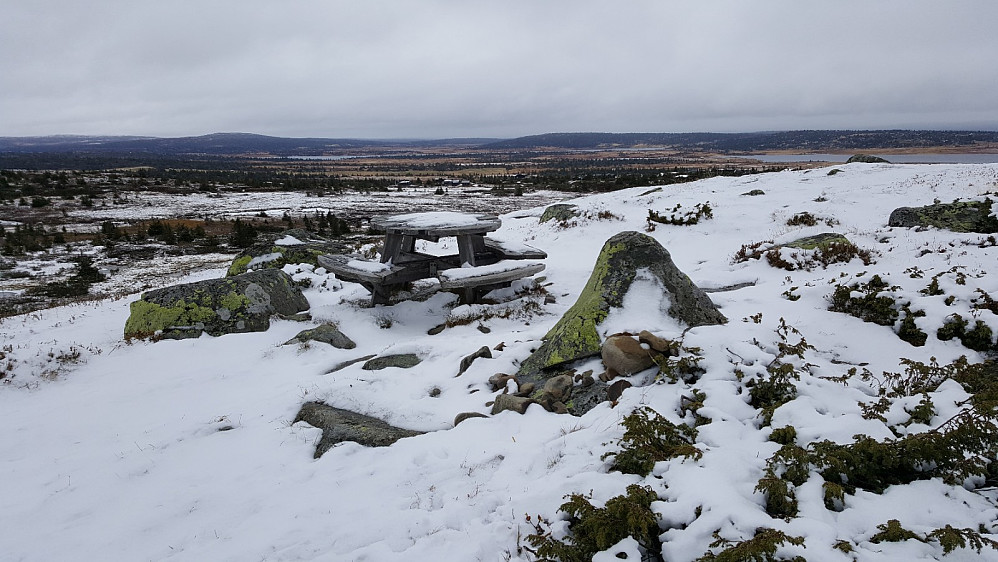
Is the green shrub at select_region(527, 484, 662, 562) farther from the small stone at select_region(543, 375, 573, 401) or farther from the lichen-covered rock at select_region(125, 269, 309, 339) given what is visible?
the lichen-covered rock at select_region(125, 269, 309, 339)

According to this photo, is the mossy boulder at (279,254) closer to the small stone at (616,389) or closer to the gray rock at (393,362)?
the gray rock at (393,362)

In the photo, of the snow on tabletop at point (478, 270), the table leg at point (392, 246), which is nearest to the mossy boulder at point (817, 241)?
the snow on tabletop at point (478, 270)

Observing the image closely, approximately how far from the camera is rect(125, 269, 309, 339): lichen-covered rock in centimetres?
783

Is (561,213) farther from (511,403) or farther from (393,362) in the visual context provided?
(511,403)

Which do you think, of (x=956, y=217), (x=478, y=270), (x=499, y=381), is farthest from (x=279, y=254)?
(x=956, y=217)

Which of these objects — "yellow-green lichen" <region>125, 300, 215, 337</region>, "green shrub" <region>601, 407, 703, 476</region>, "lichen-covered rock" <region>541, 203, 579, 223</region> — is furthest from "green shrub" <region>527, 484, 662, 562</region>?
"lichen-covered rock" <region>541, 203, 579, 223</region>

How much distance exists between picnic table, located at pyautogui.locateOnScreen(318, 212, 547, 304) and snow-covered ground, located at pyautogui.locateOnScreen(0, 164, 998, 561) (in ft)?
2.22

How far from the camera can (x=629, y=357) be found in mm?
4523

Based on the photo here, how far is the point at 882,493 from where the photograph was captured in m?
2.73

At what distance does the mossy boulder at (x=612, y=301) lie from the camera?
5.17 metres

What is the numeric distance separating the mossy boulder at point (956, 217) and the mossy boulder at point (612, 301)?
743 cm

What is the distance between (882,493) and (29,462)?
7.03 m

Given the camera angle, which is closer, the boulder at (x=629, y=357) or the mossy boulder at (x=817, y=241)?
the boulder at (x=629, y=357)

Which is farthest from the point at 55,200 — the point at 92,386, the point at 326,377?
the point at 326,377
